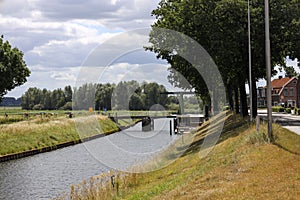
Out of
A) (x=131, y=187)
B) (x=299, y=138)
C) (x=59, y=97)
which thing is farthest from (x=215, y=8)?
(x=59, y=97)

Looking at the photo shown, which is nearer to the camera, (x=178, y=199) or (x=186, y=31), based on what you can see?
(x=178, y=199)

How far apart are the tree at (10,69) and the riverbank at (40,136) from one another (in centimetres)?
821

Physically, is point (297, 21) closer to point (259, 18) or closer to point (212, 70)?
point (259, 18)

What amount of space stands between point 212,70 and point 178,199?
27.1 metres

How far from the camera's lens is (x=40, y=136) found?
53.7 metres

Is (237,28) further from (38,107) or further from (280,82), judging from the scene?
(38,107)

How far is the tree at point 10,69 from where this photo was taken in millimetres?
68438

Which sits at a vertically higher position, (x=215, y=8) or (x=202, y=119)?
(x=215, y=8)

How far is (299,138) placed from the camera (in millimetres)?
24531

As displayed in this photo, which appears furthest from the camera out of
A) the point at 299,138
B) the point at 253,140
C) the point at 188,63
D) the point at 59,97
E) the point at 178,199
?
the point at 59,97

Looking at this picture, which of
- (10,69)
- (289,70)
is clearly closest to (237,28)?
(289,70)

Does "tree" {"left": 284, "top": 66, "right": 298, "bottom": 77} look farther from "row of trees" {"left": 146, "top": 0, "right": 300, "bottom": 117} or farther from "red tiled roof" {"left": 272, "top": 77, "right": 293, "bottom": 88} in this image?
"red tiled roof" {"left": 272, "top": 77, "right": 293, "bottom": 88}

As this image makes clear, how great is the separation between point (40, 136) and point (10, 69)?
1995 centimetres

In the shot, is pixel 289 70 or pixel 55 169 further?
pixel 289 70
